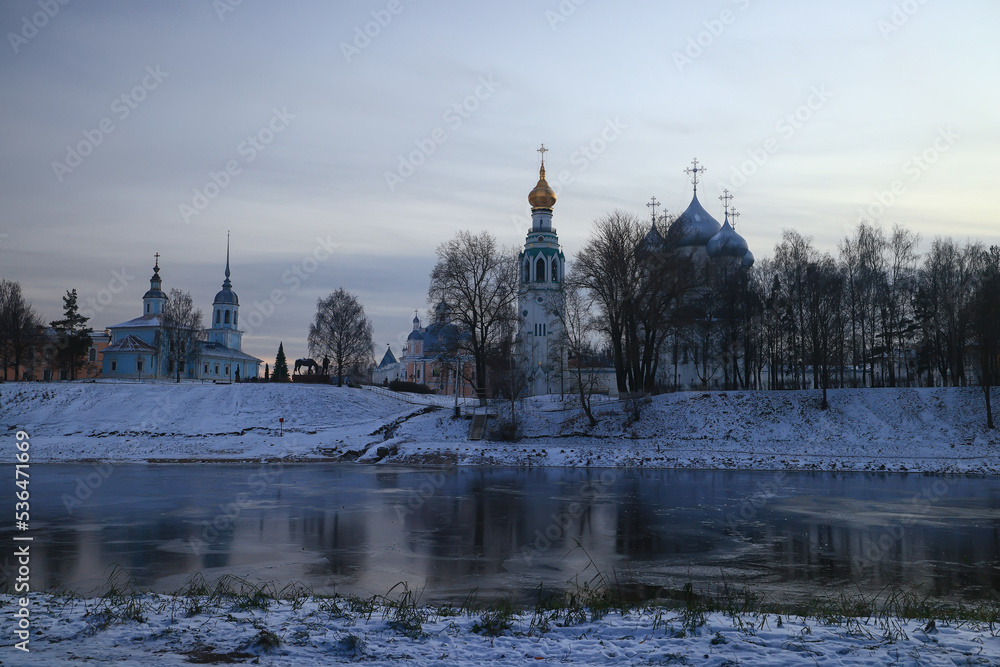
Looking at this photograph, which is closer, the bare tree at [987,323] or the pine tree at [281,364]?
the bare tree at [987,323]

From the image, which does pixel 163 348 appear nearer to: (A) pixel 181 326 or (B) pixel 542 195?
(A) pixel 181 326

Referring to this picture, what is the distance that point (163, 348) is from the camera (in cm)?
7506

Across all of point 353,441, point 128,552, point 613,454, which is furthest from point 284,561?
point 353,441

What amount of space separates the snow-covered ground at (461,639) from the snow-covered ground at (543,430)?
88.4 feet

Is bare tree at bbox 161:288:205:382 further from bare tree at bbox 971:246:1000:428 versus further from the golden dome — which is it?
bare tree at bbox 971:246:1000:428

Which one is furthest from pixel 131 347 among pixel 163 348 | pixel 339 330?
pixel 339 330

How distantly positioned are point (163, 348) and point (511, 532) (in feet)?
220

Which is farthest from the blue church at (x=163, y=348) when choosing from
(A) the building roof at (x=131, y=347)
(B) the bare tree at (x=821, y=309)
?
(B) the bare tree at (x=821, y=309)

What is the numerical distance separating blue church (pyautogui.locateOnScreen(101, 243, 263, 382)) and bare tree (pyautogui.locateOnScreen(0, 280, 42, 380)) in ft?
29.7

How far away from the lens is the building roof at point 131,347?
75750 millimetres

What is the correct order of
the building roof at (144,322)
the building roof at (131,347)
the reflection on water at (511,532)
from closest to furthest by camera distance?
1. the reflection on water at (511,532)
2. the building roof at (131,347)
3. the building roof at (144,322)

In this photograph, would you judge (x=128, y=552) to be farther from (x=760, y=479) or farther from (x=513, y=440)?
(x=513, y=440)

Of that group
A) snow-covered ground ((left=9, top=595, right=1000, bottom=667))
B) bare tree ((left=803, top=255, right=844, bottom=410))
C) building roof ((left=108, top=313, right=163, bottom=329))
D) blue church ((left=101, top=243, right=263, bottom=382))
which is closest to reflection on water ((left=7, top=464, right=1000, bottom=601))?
snow-covered ground ((left=9, top=595, right=1000, bottom=667))

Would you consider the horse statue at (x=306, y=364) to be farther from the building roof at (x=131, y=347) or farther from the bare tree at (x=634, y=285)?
the bare tree at (x=634, y=285)
